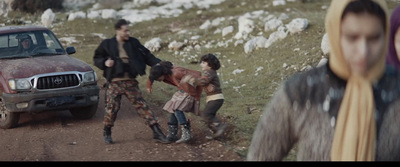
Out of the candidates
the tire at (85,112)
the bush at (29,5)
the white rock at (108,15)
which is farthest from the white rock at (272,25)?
the bush at (29,5)

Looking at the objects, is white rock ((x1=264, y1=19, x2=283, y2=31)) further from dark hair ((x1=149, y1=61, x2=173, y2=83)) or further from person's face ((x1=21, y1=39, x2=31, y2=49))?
dark hair ((x1=149, y1=61, x2=173, y2=83))

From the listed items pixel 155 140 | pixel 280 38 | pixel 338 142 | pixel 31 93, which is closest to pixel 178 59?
pixel 280 38

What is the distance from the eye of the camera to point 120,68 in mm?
8812

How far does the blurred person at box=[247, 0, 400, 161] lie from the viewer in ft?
7.86

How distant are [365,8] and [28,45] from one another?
9.95 m

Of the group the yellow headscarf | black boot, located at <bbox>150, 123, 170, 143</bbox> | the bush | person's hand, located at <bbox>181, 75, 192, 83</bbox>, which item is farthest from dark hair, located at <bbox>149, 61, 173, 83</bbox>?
the bush

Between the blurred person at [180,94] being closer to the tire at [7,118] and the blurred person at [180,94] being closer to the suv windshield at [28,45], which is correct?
the tire at [7,118]

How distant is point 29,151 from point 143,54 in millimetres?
2081

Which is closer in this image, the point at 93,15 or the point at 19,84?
the point at 19,84

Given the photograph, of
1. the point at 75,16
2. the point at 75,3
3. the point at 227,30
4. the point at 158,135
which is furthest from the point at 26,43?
the point at 75,3

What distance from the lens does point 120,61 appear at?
8828mm

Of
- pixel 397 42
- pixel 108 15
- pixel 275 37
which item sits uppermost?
pixel 397 42

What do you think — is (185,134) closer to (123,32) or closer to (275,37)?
(123,32)

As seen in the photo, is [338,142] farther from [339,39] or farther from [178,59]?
[178,59]
